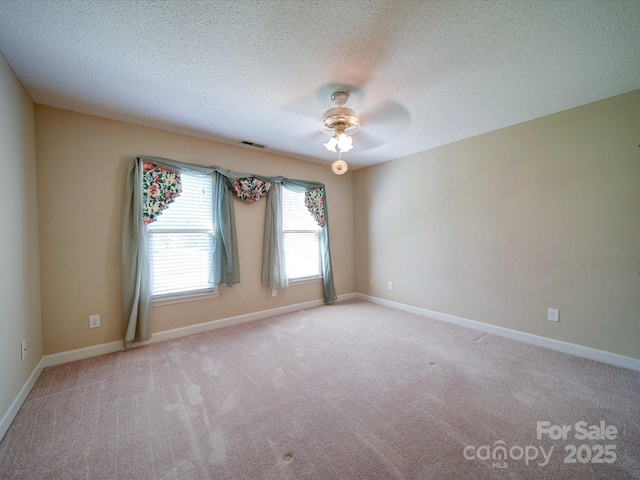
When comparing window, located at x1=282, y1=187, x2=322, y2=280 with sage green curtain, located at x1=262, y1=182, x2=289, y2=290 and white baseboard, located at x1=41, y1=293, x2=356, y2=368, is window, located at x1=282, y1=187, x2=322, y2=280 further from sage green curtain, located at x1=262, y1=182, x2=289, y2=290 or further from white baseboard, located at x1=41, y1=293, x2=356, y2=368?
white baseboard, located at x1=41, y1=293, x2=356, y2=368

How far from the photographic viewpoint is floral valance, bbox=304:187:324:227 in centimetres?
422

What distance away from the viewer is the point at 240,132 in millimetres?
3055

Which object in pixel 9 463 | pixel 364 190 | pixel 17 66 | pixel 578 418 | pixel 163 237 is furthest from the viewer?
pixel 364 190

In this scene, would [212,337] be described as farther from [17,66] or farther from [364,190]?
[364,190]

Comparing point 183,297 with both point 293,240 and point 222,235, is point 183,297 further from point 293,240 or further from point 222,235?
point 293,240

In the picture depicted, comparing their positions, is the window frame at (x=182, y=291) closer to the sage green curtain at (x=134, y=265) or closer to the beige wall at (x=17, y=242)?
the sage green curtain at (x=134, y=265)

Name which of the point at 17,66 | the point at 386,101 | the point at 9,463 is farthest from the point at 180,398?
the point at 386,101

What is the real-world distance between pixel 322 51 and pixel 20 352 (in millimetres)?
3040

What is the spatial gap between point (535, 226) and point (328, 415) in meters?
2.82

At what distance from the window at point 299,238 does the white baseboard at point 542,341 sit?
1668mm

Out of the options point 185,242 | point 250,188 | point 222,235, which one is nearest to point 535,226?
point 250,188

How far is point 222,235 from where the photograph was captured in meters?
3.30

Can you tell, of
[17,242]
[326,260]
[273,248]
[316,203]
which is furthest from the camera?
[326,260]

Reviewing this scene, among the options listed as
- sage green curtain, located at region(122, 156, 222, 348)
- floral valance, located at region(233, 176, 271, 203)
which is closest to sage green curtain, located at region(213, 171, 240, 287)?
floral valance, located at region(233, 176, 271, 203)
